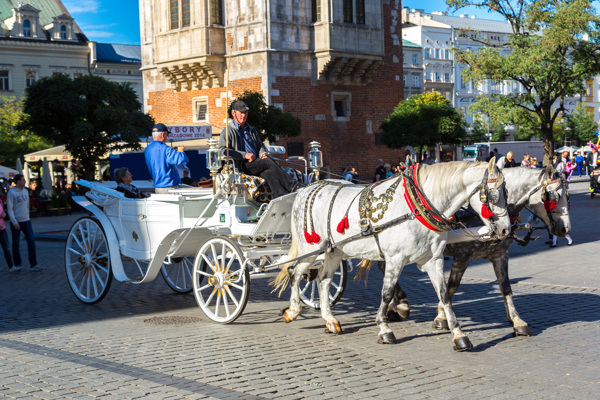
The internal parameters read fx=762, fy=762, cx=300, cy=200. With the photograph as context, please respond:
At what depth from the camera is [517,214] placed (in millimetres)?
7516

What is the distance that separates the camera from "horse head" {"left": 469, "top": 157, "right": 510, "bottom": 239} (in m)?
6.43

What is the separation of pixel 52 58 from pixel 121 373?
65.3 metres

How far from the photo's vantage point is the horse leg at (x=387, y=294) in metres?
6.92

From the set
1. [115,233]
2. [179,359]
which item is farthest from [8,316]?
[179,359]

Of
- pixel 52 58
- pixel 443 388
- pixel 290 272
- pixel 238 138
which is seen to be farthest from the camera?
pixel 52 58

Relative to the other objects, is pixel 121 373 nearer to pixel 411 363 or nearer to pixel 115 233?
pixel 411 363

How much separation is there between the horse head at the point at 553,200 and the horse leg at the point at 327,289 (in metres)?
1.99

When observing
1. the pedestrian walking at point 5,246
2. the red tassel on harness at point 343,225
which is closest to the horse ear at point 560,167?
the red tassel on harness at point 343,225

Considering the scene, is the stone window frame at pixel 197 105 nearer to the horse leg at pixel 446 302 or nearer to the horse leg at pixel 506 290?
the horse leg at pixel 506 290

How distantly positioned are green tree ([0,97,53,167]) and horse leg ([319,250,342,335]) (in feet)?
142

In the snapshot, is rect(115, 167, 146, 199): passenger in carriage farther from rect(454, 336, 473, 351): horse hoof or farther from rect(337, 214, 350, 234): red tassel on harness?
rect(454, 336, 473, 351): horse hoof

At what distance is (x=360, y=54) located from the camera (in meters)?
34.2

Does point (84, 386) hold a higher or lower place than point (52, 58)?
lower

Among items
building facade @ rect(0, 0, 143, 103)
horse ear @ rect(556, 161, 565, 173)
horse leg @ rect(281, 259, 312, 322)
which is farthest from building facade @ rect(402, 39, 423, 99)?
horse ear @ rect(556, 161, 565, 173)
